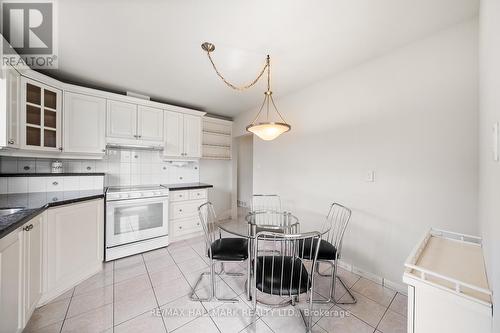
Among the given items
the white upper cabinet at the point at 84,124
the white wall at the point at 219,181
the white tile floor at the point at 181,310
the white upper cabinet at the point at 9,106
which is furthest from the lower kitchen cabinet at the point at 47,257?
the white wall at the point at 219,181

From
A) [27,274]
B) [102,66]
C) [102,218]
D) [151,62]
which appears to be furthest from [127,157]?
[27,274]

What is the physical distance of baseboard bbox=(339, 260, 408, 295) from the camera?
1845 mm

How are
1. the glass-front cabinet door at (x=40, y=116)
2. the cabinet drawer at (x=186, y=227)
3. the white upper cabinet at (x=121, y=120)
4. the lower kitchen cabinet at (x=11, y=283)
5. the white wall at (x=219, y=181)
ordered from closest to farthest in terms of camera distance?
the lower kitchen cabinet at (x=11, y=283) → the glass-front cabinet door at (x=40, y=116) → the white upper cabinet at (x=121, y=120) → the cabinet drawer at (x=186, y=227) → the white wall at (x=219, y=181)

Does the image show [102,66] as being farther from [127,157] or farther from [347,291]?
[347,291]

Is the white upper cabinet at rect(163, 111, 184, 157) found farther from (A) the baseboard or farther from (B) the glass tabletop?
(A) the baseboard

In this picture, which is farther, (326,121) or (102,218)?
(326,121)

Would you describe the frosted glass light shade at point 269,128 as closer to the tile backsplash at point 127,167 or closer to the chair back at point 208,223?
the chair back at point 208,223

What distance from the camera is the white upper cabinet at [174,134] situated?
3145 millimetres

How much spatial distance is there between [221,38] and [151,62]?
3.10 feet

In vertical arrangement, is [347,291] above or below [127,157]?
below

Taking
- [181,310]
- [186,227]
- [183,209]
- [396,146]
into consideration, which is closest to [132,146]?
[183,209]

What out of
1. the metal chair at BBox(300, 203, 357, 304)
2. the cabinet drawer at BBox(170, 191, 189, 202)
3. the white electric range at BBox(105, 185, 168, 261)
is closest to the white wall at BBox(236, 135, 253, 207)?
the cabinet drawer at BBox(170, 191, 189, 202)

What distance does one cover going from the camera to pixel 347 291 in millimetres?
1878

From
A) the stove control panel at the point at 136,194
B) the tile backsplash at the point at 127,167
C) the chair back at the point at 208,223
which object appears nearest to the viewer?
the chair back at the point at 208,223
